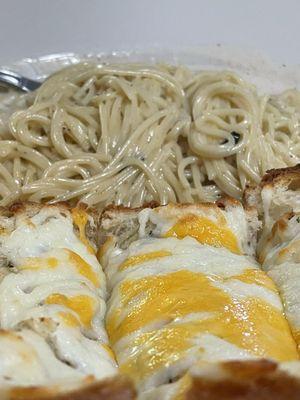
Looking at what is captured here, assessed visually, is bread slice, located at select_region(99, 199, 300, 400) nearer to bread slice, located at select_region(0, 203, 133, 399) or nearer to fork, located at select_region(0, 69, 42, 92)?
bread slice, located at select_region(0, 203, 133, 399)

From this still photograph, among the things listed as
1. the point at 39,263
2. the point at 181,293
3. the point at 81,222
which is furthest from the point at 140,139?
the point at 181,293

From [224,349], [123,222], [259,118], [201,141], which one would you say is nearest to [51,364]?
[224,349]

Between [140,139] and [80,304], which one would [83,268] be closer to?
[80,304]

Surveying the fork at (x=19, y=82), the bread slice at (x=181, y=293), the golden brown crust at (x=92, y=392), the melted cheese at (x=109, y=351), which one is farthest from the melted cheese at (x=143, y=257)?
the fork at (x=19, y=82)

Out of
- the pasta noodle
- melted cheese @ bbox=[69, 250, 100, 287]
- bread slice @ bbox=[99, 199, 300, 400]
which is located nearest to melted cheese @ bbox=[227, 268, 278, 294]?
bread slice @ bbox=[99, 199, 300, 400]

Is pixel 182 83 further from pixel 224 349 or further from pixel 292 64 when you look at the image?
pixel 224 349

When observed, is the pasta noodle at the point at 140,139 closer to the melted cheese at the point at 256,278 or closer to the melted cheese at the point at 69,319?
the melted cheese at the point at 256,278
